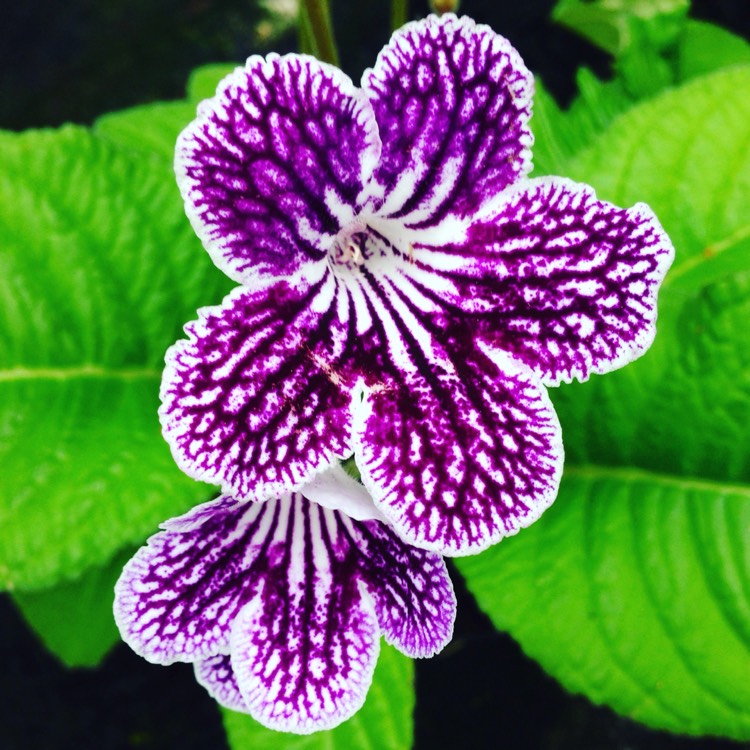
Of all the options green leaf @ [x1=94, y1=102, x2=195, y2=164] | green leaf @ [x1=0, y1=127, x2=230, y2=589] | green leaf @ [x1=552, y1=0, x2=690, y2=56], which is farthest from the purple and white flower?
green leaf @ [x1=552, y1=0, x2=690, y2=56]

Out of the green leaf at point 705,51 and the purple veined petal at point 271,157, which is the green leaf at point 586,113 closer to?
the green leaf at point 705,51

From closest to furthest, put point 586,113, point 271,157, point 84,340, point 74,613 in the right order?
1. point 271,157
2. point 84,340
3. point 74,613
4. point 586,113

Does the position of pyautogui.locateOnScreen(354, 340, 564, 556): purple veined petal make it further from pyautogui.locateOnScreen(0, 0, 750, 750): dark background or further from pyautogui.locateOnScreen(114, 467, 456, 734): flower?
pyautogui.locateOnScreen(0, 0, 750, 750): dark background

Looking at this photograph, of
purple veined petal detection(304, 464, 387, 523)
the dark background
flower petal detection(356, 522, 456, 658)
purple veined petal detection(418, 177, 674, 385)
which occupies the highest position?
purple veined petal detection(418, 177, 674, 385)

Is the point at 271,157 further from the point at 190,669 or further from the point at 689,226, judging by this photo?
the point at 190,669

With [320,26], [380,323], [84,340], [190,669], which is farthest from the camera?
[190,669]

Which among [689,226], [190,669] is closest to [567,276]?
[689,226]
